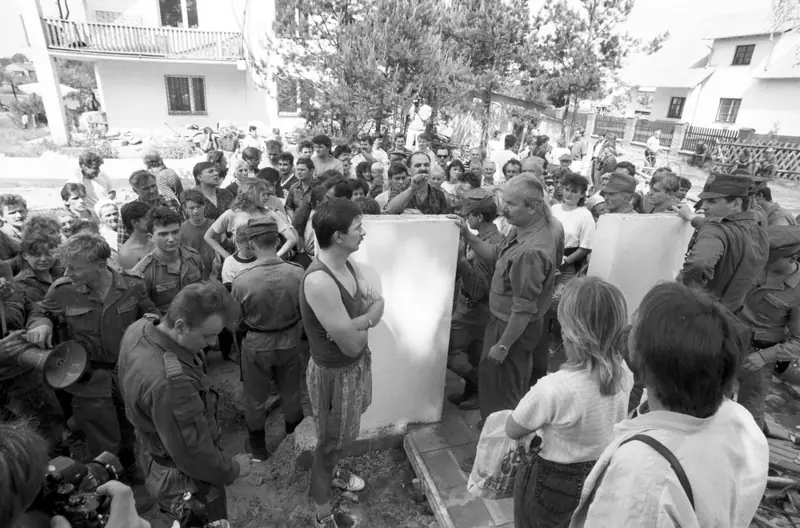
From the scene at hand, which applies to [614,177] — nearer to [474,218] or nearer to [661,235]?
[661,235]

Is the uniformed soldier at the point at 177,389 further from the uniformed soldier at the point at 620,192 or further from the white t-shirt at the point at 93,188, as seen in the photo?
the white t-shirt at the point at 93,188

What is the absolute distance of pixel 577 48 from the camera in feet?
59.7

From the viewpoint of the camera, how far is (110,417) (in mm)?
2973

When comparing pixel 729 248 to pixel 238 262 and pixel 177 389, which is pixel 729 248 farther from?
pixel 238 262

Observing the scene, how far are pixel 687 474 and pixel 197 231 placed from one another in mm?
4258

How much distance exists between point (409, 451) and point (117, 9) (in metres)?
21.7

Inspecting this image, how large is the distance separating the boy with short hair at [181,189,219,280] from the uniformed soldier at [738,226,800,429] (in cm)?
443

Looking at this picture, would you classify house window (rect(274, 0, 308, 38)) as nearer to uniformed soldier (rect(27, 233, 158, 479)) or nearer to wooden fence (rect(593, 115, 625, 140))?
A: uniformed soldier (rect(27, 233, 158, 479))

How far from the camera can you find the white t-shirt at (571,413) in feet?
5.81

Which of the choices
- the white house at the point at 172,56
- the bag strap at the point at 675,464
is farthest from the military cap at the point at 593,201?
the white house at the point at 172,56

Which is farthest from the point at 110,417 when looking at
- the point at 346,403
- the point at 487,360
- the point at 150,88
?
the point at 150,88

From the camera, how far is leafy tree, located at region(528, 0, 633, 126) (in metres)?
18.0

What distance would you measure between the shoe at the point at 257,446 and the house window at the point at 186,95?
17795 millimetres

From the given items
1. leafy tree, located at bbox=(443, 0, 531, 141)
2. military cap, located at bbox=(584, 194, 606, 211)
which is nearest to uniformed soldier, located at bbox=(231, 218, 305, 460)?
military cap, located at bbox=(584, 194, 606, 211)
